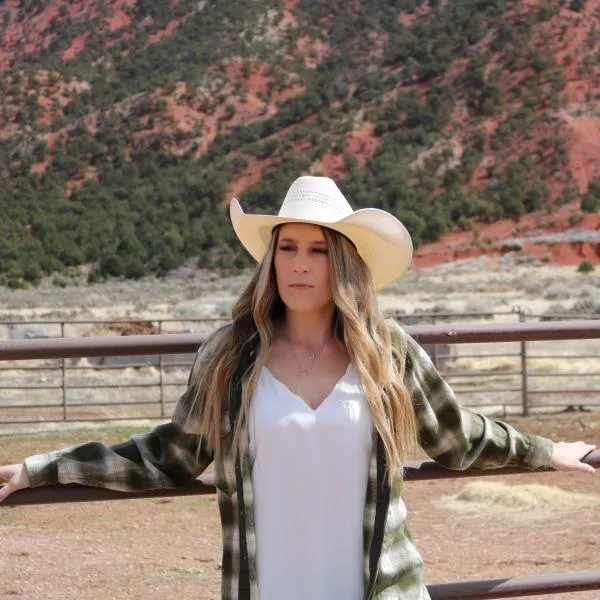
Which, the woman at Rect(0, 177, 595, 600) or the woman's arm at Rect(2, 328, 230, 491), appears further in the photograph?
the woman's arm at Rect(2, 328, 230, 491)

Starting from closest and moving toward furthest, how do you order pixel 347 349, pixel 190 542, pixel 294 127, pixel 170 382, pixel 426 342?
pixel 347 349
pixel 426 342
pixel 190 542
pixel 170 382
pixel 294 127

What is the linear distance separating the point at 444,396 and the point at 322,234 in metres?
0.45

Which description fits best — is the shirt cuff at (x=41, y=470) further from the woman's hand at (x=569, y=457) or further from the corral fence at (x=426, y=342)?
the woman's hand at (x=569, y=457)

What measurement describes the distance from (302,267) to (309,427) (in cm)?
35

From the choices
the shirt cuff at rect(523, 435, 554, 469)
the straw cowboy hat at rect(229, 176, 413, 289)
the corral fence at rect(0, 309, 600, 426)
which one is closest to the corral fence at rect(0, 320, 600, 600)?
the shirt cuff at rect(523, 435, 554, 469)

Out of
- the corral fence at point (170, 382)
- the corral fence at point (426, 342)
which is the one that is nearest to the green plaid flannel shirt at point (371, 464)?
the corral fence at point (426, 342)

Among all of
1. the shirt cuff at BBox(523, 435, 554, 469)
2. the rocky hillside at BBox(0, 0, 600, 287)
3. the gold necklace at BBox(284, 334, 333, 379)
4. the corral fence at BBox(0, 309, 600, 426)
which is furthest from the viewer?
the rocky hillside at BBox(0, 0, 600, 287)

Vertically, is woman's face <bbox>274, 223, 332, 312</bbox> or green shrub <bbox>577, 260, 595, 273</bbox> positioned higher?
woman's face <bbox>274, 223, 332, 312</bbox>

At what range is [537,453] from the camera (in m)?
2.80

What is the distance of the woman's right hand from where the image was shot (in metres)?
2.57

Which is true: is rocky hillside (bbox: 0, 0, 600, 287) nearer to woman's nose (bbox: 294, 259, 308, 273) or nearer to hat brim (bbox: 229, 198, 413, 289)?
hat brim (bbox: 229, 198, 413, 289)

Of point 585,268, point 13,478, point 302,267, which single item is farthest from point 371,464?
point 585,268

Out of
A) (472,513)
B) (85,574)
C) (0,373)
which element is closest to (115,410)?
(0,373)

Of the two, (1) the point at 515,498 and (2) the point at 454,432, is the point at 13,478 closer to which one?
(2) the point at 454,432
